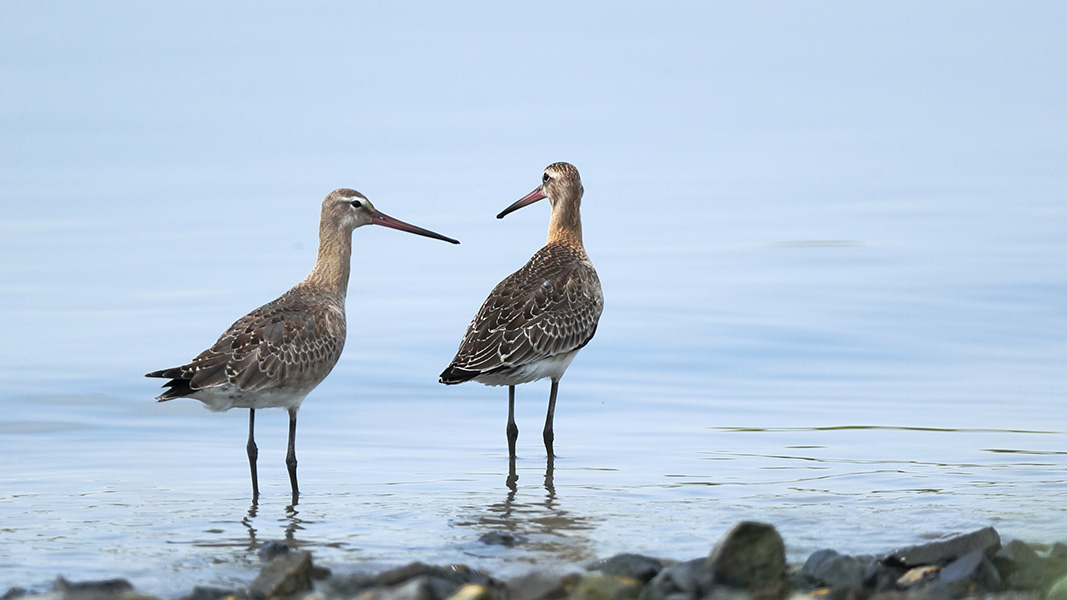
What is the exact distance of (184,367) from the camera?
36.5 ft

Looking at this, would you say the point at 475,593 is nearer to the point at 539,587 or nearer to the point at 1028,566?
the point at 539,587

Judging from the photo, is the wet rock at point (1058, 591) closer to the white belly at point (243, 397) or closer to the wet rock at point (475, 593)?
the wet rock at point (475, 593)

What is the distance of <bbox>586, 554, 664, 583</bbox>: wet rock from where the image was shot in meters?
8.98

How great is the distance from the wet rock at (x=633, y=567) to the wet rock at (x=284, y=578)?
1.56 metres

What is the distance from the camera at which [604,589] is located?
28.2 ft

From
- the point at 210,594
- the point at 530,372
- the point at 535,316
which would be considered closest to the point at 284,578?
the point at 210,594

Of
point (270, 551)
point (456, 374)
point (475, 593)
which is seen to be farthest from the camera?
point (456, 374)

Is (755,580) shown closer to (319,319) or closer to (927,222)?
(319,319)

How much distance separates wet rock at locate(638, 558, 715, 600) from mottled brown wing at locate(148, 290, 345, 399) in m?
3.67

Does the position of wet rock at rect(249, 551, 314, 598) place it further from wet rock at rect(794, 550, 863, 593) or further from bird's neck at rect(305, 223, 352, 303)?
bird's neck at rect(305, 223, 352, 303)

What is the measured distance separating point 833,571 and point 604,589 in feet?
3.95

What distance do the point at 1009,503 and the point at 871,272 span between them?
1034 cm

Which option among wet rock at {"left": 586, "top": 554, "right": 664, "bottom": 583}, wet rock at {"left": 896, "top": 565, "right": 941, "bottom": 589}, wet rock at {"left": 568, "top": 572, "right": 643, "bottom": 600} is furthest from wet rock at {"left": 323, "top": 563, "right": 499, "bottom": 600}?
wet rock at {"left": 896, "top": 565, "right": 941, "bottom": 589}

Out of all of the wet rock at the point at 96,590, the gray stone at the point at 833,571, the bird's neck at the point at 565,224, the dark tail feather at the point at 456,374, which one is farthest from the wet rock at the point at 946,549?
the bird's neck at the point at 565,224
